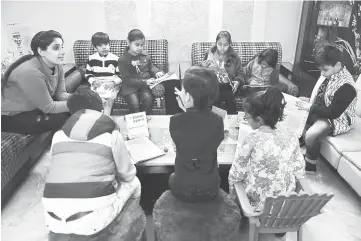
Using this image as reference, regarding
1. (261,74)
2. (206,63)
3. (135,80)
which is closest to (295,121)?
(261,74)

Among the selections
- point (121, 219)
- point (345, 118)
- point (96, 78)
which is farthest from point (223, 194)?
point (96, 78)

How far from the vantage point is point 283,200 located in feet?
4.52

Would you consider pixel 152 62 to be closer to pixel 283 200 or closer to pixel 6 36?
pixel 6 36

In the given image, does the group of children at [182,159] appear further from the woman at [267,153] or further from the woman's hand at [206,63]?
the woman's hand at [206,63]

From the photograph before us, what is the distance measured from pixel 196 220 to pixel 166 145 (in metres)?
0.84

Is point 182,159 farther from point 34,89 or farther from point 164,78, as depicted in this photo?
point 164,78

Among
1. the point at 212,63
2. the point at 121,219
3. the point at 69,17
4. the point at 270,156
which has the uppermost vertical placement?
the point at 69,17

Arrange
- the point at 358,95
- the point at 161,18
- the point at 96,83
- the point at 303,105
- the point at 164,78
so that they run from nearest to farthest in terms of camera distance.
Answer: the point at 303,105, the point at 358,95, the point at 164,78, the point at 96,83, the point at 161,18

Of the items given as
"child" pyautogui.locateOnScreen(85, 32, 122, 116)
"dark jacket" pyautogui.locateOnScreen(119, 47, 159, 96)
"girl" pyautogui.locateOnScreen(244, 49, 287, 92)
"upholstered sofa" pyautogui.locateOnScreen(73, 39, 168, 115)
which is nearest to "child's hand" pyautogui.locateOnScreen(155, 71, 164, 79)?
"dark jacket" pyautogui.locateOnScreen(119, 47, 159, 96)

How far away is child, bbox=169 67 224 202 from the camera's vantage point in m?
1.53

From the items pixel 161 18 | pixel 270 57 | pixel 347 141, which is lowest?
pixel 347 141

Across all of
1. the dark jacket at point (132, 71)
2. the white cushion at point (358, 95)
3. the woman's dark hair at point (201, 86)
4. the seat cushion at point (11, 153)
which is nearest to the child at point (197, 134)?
the woman's dark hair at point (201, 86)

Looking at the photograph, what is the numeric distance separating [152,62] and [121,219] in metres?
2.24

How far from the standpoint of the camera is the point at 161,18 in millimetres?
3779
